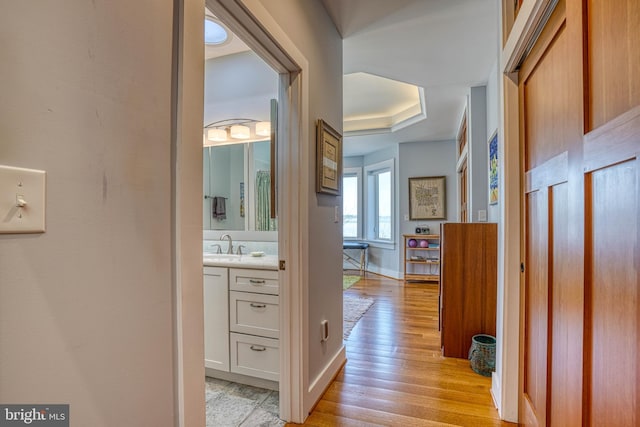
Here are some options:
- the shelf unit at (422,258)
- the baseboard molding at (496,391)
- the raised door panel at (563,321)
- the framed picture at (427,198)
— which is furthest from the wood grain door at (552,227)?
the framed picture at (427,198)

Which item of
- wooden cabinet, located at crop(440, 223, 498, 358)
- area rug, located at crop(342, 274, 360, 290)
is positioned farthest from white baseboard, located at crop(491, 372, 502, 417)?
area rug, located at crop(342, 274, 360, 290)

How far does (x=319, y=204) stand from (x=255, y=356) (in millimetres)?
Result: 1122

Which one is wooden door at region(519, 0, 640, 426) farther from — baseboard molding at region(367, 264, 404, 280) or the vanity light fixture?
baseboard molding at region(367, 264, 404, 280)

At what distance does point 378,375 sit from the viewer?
2258 millimetres

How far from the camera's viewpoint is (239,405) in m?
1.92

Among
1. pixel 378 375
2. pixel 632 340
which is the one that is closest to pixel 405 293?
pixel 378 375

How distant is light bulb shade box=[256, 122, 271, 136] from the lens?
3.06 metres

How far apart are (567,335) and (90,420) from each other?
4.48 ft

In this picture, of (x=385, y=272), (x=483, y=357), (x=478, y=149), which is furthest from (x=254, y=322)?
(x=385, y=272)

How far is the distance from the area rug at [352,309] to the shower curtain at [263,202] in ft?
4.39

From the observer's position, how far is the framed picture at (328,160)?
1.97 m

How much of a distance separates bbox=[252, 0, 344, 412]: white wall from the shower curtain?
0.82 metres

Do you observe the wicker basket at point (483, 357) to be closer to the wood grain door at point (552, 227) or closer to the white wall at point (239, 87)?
the wood grain door at point (552, 227)

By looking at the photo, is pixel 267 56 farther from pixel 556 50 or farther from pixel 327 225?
pixel 556 50
